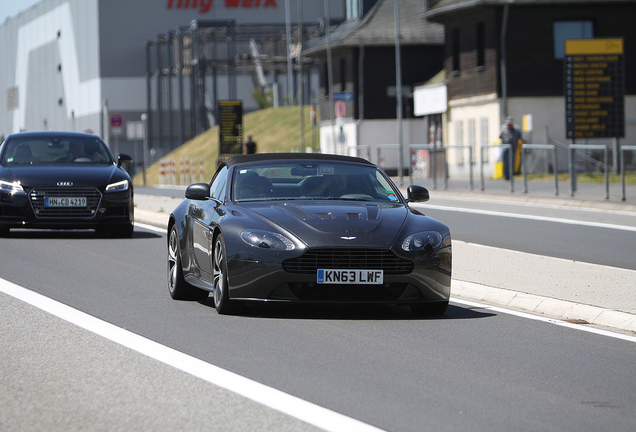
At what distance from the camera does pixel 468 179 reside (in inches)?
1273

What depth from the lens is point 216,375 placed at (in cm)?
673

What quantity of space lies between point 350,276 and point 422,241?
25.9 inches

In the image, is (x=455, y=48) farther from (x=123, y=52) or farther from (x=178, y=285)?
(x=123, y=52)

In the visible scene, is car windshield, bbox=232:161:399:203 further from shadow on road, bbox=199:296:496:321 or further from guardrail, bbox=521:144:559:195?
guardrail, bbox=521:144:559:195

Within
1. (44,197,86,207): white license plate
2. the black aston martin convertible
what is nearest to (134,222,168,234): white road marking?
(44,197,86,207): white license plate

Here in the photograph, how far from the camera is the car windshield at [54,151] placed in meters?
17.8

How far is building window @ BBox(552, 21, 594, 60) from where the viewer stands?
46.5 m

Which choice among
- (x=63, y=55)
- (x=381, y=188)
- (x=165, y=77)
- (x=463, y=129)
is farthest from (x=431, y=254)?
(x=63, y=55)

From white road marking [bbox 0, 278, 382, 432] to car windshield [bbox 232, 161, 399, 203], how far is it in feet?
5.70

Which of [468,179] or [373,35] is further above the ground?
[373,35]

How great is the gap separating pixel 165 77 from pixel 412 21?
123ft

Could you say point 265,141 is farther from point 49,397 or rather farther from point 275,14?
point 49,397

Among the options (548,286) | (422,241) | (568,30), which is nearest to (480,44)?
(568,30)

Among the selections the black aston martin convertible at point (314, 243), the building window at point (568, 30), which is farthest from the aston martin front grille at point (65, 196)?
the building window at point (568, 30)
